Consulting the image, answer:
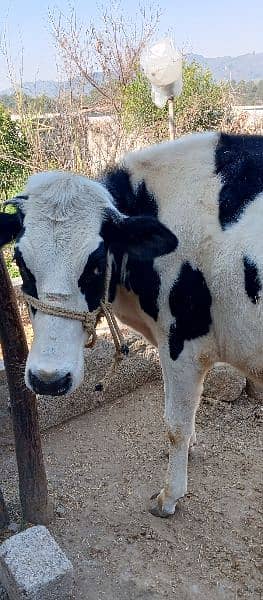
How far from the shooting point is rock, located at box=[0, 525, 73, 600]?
258 cm

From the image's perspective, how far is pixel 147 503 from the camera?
357cm

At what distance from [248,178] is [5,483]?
2.45 metres

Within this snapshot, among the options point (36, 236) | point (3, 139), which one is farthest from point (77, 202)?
point (3, 139)

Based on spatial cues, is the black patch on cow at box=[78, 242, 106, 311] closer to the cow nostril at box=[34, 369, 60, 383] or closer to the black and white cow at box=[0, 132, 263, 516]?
the black and white cow at box=[0, 132, 263, 516]

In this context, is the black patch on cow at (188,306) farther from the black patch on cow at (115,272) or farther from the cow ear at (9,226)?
the cow ear at (9,226)

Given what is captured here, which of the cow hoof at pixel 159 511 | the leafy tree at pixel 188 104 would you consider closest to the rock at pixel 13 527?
the cow hoof at pixel 159 511

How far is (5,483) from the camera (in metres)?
3.71

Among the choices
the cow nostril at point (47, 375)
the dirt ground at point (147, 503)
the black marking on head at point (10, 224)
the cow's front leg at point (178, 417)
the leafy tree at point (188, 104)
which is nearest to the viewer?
the cow nostril at point (47, 375)

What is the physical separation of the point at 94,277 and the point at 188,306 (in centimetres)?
67

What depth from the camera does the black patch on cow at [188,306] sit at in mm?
2885

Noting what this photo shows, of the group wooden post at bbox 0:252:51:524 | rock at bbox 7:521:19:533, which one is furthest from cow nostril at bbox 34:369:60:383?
rock at bbox 7:521:19:533

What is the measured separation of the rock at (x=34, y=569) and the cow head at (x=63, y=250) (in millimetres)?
891

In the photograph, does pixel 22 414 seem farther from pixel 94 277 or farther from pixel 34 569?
pixel 94 277

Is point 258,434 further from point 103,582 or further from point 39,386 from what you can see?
point 39,386
